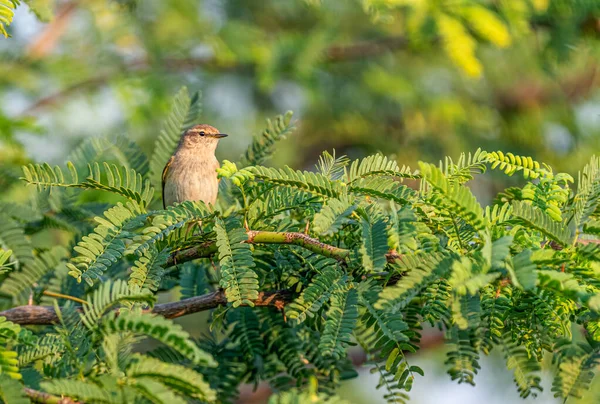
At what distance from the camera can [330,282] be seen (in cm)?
256

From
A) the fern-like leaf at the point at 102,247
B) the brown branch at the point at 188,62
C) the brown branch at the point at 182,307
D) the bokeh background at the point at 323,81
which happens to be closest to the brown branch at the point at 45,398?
the fern-like leaf at the point at 102,247

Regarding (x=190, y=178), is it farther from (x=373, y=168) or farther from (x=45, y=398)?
(x=45, y=398)

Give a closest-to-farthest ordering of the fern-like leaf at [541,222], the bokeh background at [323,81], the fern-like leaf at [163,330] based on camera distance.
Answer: the fern-like leaf at [163,330], the fern-like leaf at [541,222], the bokeh background at [323,81]

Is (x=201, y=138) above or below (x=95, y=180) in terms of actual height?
above

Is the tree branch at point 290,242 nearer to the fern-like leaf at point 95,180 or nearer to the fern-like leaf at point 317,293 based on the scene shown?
the fern-like leaf at point 317,293

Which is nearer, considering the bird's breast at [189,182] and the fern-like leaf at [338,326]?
the fern-like leaf at [338,326]

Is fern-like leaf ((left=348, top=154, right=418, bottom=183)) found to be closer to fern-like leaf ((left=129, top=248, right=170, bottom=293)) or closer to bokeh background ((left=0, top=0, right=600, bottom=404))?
fern-like leaf ((left=129, top=248, right=170, bottom=293))

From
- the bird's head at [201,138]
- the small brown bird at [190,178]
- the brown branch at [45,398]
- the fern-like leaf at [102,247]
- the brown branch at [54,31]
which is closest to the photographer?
the brown branch at [45,398]

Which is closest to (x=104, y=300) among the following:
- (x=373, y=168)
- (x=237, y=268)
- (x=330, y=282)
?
(x=237, y=268)

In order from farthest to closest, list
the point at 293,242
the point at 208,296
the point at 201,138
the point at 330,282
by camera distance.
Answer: the point at 201,138 → the point at 208,296 → the point at 293,242 → the point at 330,282

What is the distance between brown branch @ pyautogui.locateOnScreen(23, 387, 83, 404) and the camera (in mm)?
2133

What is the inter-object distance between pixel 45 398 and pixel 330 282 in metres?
1.06

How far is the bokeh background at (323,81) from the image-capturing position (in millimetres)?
7516

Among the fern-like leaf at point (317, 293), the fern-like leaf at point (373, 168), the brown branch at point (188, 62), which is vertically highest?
the brown branch at point (188, 62)
